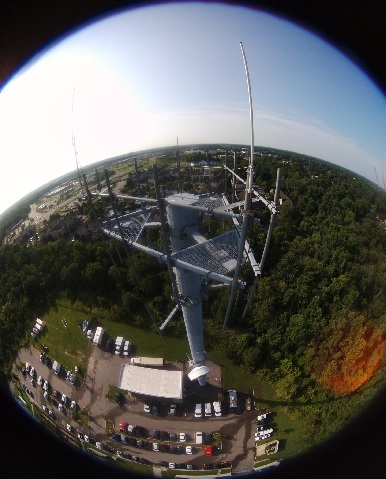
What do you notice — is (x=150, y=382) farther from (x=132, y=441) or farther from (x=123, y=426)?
(x=132, y=441)

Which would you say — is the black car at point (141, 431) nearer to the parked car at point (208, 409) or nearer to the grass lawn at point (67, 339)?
the parked car at point (208, 409)

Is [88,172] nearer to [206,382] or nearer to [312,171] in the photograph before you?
[312,171]

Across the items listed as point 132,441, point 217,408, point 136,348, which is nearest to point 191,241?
point 136,348

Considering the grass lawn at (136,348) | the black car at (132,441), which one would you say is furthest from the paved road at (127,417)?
the grass lawn at (136,348)

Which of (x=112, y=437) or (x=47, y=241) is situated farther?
(x=112, y=437)

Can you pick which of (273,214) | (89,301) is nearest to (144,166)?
(273,214)

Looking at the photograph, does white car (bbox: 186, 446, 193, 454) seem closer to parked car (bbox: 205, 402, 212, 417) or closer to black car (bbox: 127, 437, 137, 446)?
parked car (bbox: 205, 402, 212, 417)
